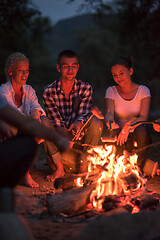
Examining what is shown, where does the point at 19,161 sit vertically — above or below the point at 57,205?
above

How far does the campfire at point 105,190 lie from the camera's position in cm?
320

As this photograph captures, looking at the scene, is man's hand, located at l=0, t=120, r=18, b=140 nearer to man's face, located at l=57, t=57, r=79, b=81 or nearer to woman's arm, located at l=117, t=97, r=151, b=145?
man's face, located at l=57, t=57, r=79, b=81

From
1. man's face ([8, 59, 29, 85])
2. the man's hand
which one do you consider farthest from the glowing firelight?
man's face ([8, 59, 29, 85])

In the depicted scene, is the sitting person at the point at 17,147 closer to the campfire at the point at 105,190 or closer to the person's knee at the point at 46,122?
the campfire at the point at 105,190

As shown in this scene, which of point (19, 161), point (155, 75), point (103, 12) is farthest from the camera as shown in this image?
point (155, 75)

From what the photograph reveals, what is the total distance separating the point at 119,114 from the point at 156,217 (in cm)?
270

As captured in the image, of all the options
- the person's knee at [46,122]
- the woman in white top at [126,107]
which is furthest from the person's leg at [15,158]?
the woman in white top at [126,107]

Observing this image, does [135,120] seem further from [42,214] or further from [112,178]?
[42,214]

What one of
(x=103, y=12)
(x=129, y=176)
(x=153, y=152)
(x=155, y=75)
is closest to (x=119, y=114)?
(x=129, y=176)

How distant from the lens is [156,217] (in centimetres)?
223

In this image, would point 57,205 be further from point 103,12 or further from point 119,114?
point 103,12

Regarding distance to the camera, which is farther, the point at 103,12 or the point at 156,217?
the point at 103,12

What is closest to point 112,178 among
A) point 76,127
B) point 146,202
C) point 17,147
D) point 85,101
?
point 146,202

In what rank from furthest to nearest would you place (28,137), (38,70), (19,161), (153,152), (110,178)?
(38,70) → (153,152) → (110,178) → (28,137) → (19,161)
